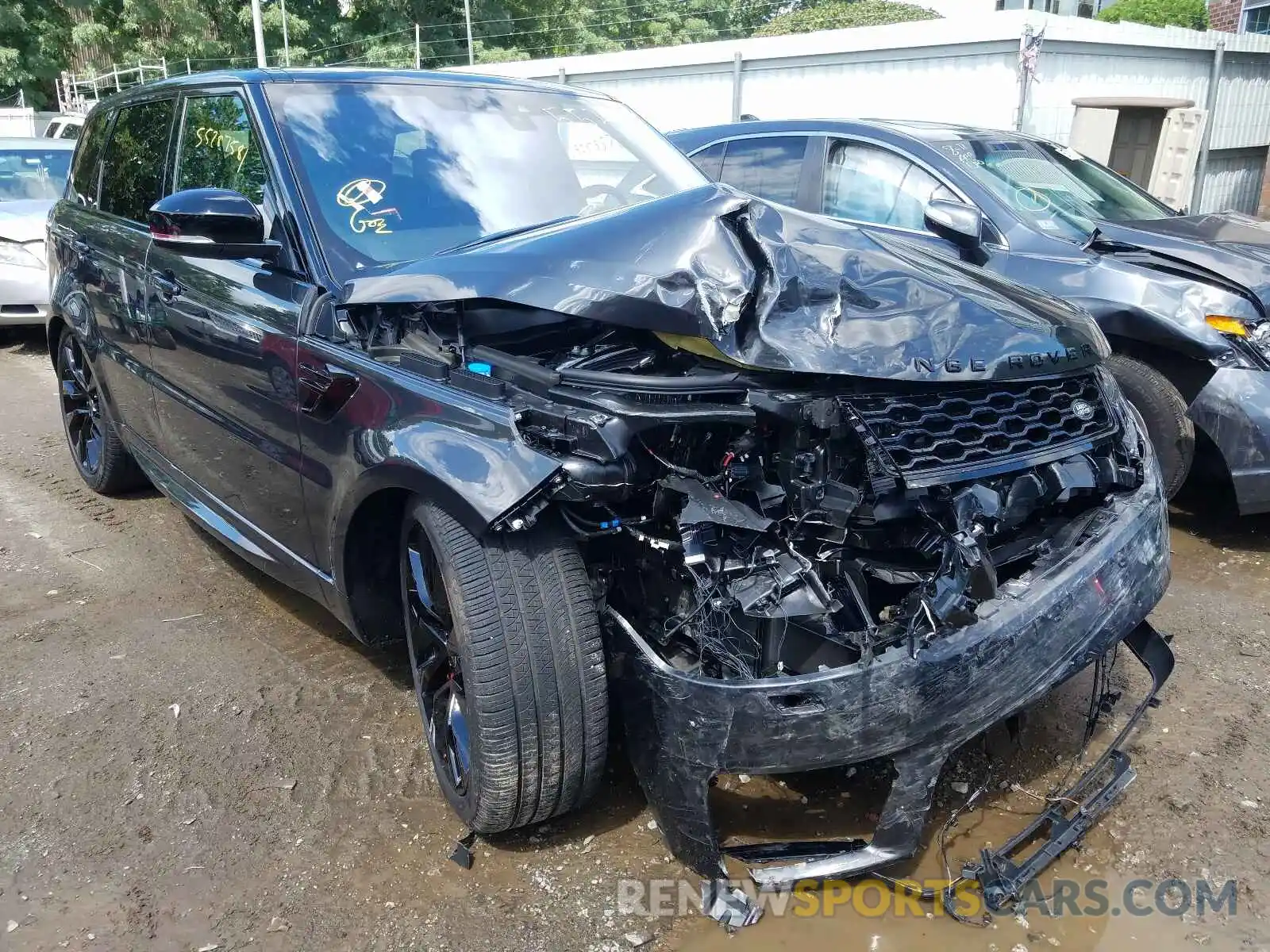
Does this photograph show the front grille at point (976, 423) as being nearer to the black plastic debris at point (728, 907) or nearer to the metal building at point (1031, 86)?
the black plastic debris at point (728, 907)

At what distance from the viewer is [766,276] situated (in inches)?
94.8

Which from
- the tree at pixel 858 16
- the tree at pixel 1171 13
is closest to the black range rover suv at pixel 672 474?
the tree at pixel 1171 13

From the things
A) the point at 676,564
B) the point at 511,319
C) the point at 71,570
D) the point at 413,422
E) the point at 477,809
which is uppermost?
the point at 511,319

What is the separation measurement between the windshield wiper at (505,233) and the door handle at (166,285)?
1.14m

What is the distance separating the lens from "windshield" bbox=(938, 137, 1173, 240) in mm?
4914

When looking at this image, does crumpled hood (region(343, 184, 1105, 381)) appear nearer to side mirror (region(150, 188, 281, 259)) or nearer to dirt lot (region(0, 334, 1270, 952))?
side mirror (region(150, 188, 281, 259))

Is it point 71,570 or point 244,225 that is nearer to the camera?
point 244,225

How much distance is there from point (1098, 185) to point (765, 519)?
4.37 metres

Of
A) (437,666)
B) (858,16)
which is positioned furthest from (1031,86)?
(858,16)

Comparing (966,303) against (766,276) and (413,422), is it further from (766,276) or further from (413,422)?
(413,422)

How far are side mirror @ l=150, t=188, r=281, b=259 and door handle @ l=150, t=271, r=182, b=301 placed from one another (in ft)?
1.76

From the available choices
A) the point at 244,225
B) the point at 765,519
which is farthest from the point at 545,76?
the point at 765,519

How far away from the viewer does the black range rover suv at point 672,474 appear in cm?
214

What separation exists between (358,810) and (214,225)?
5.52 ft
